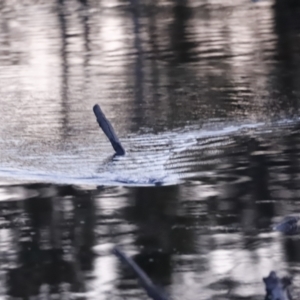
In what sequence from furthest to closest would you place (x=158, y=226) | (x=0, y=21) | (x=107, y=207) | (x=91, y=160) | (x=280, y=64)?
(x=0, y=21)
(x=280, y=64)
(x=91, y=160)
(x=107, y=207)
(x=158, y=226)

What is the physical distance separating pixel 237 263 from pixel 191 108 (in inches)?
236

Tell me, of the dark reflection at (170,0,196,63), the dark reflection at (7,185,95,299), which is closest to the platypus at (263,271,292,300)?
the dark reflection at (7,185,95,299)

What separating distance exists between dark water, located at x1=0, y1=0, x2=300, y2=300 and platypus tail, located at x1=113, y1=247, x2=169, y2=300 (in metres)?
0.06

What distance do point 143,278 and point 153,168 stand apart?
296 centimetres

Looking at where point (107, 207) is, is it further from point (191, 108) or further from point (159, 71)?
point (159, 71)

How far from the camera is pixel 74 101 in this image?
1313cm

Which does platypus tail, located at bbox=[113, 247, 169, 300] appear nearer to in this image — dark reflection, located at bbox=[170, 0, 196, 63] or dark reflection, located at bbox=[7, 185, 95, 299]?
dark reflection, located at bbox=[7, 185, 95, 299]

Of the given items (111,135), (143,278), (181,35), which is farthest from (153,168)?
(181,35)

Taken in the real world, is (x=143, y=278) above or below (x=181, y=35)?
above

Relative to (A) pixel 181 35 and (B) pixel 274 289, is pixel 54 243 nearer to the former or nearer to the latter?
(B) pixel 274 289

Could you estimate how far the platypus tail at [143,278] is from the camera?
5.58 m

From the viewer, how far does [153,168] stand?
8.77m

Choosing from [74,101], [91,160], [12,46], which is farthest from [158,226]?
[12,46]

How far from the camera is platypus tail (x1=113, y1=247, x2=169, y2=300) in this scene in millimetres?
5578
